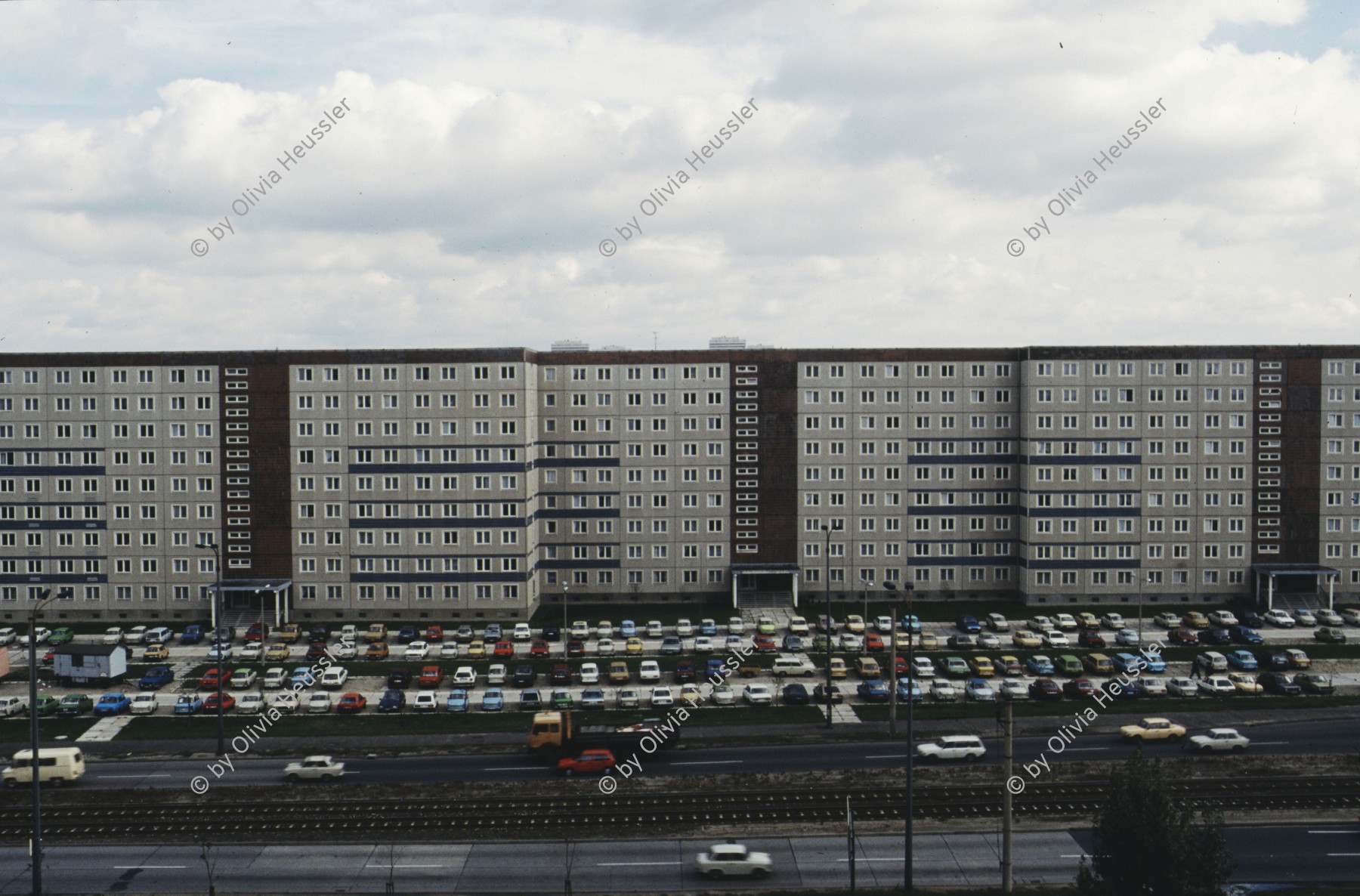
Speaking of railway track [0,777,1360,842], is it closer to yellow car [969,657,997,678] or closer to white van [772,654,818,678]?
Result: yellow car [969,657,997,678]

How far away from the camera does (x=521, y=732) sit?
2250 inches

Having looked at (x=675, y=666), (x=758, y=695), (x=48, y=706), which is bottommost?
(x=675, y=666)

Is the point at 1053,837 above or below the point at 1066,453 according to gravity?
below

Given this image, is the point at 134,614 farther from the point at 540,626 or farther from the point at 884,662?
the point at 884,662

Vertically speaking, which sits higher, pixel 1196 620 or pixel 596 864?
pixel 1196 620

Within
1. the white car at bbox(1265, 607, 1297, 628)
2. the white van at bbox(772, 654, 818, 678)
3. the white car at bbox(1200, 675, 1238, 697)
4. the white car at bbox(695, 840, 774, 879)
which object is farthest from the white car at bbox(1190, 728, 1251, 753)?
the white car at bbox(1265, 607, 1297, 628)

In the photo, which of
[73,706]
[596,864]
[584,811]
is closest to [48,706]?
[73,706]

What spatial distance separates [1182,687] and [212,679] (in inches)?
2452

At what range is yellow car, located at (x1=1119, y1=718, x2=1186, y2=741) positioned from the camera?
5445 centimetres

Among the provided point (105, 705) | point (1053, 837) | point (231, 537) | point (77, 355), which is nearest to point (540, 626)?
point (231, 537)

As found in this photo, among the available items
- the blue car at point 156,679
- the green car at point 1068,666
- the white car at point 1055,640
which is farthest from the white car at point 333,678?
the white car at point 1055,640

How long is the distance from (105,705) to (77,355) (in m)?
38.7

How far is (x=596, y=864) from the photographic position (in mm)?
39969

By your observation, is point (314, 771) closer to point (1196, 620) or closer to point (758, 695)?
point (758, 695)
